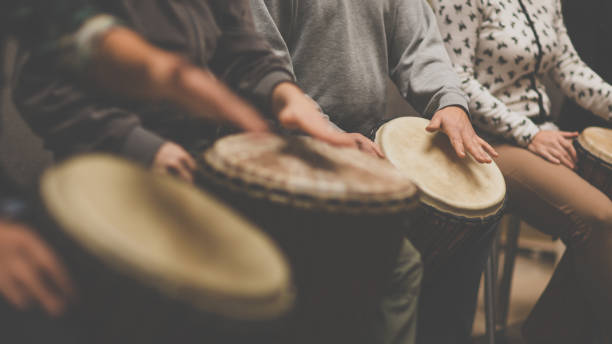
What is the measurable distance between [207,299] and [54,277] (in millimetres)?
159

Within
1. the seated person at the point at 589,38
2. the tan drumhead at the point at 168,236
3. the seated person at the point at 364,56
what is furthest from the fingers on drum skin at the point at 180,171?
the seated person at the point at 589,38

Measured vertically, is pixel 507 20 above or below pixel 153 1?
below

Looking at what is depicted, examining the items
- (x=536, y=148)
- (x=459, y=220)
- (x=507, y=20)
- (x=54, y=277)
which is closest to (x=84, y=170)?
(x=54, y=277)

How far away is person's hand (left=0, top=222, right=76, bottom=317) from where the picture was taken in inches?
15.3

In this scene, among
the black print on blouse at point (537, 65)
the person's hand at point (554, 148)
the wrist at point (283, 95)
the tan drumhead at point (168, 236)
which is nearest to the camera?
the tan drumhead at point (168, 236)

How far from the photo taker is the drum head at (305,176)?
1.66 feet

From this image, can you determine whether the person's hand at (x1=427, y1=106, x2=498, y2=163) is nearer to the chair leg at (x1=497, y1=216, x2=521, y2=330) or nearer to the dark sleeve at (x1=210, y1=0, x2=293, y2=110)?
the dark sleeve at (x1=210, y1=0, x2=293, y2=110)

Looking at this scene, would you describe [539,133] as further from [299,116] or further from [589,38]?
[299,116]

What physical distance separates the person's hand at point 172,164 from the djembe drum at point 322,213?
8 cm

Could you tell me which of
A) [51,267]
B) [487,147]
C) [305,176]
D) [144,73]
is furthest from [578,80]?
[51,267]

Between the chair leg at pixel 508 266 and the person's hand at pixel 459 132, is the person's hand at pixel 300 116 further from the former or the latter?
the chair leg at pixel 508 266

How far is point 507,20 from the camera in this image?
1.34 meters

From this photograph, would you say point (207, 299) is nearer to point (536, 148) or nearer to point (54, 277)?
point (54, 277)

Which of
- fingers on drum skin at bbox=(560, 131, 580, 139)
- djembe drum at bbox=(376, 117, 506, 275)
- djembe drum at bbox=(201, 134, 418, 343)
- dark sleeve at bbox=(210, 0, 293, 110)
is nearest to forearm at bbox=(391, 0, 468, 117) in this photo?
djembe drum at bbox=(376, 117, 506, 275)
